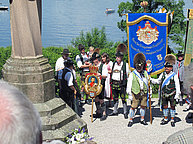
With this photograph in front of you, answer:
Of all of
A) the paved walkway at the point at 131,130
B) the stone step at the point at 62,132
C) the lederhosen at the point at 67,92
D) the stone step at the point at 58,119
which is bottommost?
the paved walkway at the point at 131,130

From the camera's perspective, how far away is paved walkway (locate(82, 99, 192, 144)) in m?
5.80

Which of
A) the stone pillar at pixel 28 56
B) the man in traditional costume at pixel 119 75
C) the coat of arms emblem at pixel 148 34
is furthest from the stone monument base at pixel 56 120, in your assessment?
the coat of arms emblem at pixel 148 34

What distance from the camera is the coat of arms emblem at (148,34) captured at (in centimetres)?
747

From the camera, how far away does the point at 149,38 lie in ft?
24.7

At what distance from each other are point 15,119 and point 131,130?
18.2ft

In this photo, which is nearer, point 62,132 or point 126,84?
point 62,132

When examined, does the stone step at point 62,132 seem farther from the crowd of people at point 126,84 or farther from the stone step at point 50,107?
the crowd of people at point 126,84

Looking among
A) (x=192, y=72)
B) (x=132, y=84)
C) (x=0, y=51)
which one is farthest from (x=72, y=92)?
(x=0, y=51)

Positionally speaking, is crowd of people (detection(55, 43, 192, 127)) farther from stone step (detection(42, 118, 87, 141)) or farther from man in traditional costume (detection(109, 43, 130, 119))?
stone step (detection(42, 118, 87, 141))

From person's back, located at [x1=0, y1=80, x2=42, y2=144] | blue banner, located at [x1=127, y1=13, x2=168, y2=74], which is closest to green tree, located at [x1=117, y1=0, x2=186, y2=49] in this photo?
blue banner, located at [x1=127, y1=13, x2=168, y2=74]

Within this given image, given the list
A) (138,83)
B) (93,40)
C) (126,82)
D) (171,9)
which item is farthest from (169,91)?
(171,9)

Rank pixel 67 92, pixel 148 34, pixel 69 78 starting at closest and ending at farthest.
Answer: pixel 69 78
pixel 67 92
pixel 148 34

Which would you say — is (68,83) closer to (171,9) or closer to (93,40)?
(93,40)

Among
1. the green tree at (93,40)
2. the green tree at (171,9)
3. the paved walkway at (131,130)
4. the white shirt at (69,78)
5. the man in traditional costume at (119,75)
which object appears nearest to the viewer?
the paved walkway at (131,130)
